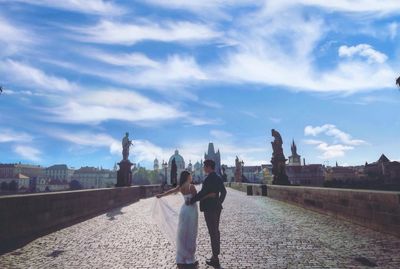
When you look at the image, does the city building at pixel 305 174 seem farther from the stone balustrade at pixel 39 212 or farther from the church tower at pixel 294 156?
the stone balustrade at pixel 39 212

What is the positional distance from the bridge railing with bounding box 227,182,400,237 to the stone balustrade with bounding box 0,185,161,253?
8416 millimetres

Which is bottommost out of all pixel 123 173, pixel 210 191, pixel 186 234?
pixel 186 234

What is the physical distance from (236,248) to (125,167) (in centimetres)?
2326

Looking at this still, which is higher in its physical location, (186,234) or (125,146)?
(125,146)

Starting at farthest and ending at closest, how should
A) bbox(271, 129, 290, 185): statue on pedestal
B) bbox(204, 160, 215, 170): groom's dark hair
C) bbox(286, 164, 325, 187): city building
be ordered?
bbox(286, 164, 325, 187): city building → bbox(271, 129, 290, 185): statue on pedestal → bbox(204, 160, 215, 170): groom's dark hair

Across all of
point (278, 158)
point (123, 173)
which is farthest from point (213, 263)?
point (123, 173)

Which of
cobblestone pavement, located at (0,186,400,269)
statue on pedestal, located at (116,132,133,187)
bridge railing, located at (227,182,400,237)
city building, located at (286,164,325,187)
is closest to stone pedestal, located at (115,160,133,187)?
statue on pedestal, located at (116,132,133,187)

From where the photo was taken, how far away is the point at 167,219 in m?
7.11

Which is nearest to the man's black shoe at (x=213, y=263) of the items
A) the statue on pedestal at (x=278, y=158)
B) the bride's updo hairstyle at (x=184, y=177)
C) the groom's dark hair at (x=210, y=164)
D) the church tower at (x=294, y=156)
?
the bride's updo hairstyle at (x=184, y=177)

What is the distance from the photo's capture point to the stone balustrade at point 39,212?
7820mm

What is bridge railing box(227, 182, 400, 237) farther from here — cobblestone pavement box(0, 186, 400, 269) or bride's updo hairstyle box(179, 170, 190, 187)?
bride's updo hairstyle box(179, 170, 190, 187)

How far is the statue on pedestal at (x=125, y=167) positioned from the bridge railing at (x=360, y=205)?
17.0 m

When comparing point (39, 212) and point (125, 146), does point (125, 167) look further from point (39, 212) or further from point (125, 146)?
point (39, 212)

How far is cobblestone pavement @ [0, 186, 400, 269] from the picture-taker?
584 centimetres
